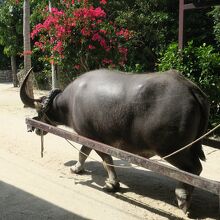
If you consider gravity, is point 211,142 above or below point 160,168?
below

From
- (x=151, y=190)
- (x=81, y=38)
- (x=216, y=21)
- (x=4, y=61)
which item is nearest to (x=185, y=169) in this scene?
(x=151, y=190)

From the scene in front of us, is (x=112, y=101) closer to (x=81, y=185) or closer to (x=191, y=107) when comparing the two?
(x=191, y=107)

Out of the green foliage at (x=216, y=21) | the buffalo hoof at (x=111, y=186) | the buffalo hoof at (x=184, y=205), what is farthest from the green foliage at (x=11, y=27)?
the buffalo hoof at (x=184, y=205)

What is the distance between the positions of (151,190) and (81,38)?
16.1ft

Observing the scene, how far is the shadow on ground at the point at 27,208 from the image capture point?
170 inches

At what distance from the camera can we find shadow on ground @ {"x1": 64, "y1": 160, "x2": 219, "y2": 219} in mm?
4453

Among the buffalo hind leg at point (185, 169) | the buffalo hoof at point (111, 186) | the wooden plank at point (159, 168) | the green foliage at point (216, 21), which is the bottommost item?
the buffalo hoof at point (111, 186)

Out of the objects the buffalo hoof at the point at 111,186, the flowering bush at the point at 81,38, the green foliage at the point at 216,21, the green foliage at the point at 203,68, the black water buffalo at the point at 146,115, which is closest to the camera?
the black water buffalo at the point at 146,115

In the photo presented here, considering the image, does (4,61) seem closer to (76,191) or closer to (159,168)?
(76,191)

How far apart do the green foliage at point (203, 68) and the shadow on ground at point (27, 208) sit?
4000 millimetres

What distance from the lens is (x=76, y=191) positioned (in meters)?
5.11

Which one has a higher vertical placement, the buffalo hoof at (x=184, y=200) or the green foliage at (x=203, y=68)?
the green foliage at (x=203, y=68)

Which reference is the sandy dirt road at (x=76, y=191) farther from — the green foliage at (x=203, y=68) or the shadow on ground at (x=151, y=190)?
the green foliage at (x=203, y=68)

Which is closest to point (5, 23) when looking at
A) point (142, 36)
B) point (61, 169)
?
point (142, 36)
